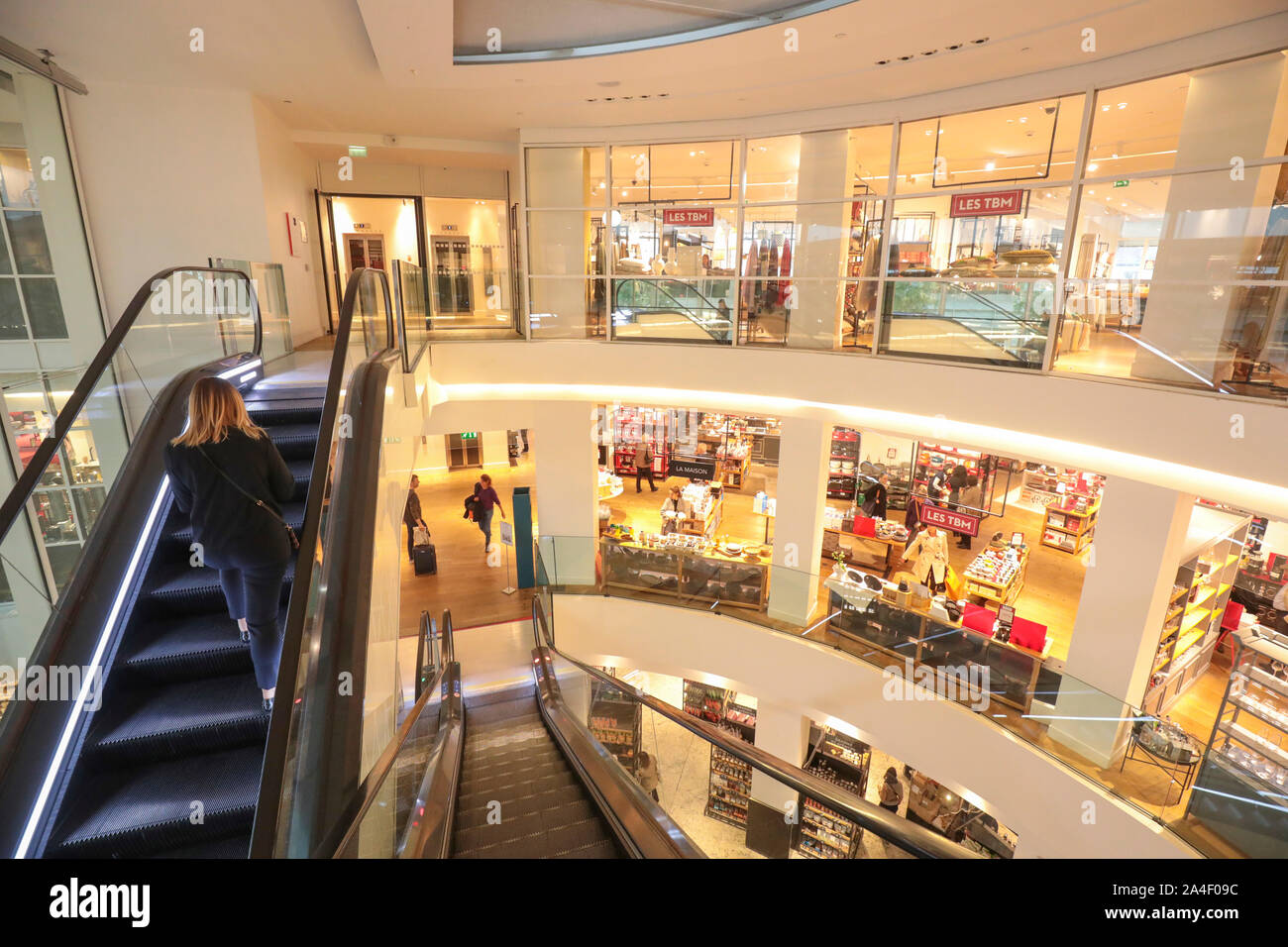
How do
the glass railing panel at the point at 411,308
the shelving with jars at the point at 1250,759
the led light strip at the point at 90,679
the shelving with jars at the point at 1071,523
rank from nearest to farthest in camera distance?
the led light strip at the point at 90,679 < the shelving with jars at the point at 1250,759 < the glass railing panel at the point at 411,308 < the shelving with jars at the point at 1071,523

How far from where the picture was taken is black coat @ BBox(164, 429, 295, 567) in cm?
276

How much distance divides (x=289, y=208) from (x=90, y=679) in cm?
947

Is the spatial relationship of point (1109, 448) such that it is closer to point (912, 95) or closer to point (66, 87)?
point (912, 95)

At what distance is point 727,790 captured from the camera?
3.71 metres

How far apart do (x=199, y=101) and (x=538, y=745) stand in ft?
30.4

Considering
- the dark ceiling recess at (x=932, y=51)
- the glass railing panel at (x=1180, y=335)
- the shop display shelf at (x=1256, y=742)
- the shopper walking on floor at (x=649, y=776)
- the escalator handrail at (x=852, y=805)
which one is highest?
the dark ceiling recess at (x=932, y=51)

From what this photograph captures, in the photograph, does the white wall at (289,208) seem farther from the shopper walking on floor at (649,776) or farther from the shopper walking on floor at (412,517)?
the shopper walking on floor at (649,776)

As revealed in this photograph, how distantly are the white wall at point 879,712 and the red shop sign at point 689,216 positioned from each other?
19.1 feet

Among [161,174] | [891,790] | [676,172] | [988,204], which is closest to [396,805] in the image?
[988,204]

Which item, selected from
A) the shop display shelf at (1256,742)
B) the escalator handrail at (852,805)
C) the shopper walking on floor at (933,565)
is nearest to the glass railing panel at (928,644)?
the shop display shelf at (1256,742)

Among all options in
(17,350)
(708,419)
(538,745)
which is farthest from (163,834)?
(708,419)

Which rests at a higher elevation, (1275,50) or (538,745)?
(1275,50)

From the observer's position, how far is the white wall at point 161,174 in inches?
309

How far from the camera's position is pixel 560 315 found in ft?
31.9
